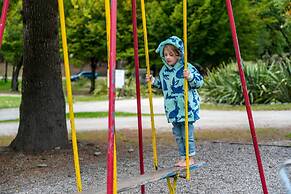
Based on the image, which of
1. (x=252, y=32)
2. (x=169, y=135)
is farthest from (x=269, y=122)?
(x=252, y=32)

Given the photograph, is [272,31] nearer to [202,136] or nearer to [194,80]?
[202,136]

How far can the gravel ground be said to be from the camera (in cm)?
671

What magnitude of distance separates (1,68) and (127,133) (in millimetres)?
58461

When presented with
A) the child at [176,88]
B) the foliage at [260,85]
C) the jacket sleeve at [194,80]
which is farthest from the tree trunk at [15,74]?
the jacket sleeve at [194,80]

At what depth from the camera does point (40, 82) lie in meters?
8.64

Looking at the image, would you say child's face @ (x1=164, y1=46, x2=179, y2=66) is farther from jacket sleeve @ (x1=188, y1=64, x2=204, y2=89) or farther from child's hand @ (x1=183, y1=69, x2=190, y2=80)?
child's hand @ (x1=183, y1=69, x2=190, y2=80)

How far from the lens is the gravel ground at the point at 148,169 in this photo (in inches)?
264

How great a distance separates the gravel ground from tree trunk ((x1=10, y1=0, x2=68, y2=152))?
289mm

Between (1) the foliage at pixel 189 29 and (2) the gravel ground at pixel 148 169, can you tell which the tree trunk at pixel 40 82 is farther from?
(1) the foliage at pixel 189 29

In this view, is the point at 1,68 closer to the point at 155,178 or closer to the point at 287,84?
the point at 287,84

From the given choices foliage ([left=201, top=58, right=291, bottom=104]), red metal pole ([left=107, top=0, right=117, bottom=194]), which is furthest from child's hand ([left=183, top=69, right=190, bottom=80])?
foliage ([left=201, top=58, right=291, bottom=104])

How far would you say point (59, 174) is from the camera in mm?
7594

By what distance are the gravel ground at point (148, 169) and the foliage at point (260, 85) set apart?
881 cm

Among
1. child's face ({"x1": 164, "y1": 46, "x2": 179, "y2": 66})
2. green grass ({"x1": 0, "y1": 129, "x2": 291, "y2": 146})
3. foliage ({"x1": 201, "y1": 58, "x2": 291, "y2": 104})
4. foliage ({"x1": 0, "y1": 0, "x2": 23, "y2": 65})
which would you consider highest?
foliage ({"x1": 0, "y1": 0, "x2": 23, "y2": 65})
